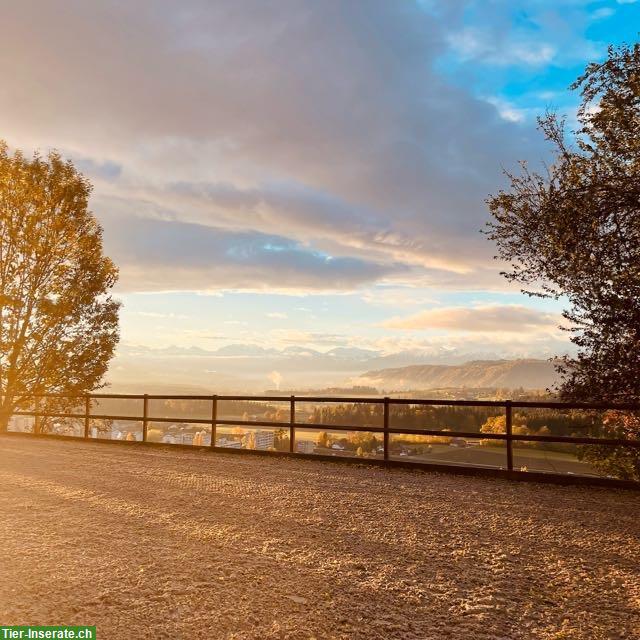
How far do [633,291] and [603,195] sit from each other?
2.32m

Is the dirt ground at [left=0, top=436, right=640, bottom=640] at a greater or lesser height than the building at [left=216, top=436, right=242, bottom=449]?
greater

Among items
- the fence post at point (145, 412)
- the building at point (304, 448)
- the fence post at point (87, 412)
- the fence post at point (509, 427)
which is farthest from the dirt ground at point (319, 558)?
the fence post at point (87, 412)

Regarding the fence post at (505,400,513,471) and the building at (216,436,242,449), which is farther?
the building at (216,436,242,449)

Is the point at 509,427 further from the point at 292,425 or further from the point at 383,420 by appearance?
the point at 292,425

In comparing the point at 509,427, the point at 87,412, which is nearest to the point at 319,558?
the point at 509,427

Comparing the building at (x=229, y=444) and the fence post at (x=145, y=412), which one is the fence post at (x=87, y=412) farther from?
the building at (x=229, y=444)

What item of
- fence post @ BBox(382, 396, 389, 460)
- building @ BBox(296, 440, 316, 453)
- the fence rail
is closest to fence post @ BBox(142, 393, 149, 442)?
the fence rail

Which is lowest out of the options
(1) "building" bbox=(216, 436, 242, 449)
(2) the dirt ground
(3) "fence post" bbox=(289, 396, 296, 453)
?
(1) "building" bbox=(216, 436, 242, 449)

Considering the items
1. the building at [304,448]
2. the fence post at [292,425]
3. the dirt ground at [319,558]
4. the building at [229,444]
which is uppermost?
the fence post at [292,425]

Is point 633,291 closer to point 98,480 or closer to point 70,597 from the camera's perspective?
point 70,597

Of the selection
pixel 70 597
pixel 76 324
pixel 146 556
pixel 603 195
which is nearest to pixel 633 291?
pixel 603 195

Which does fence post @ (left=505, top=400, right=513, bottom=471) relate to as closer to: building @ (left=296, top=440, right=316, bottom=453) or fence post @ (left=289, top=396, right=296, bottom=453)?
fence post @ (left=289, top=396, right=296, bottom=453)

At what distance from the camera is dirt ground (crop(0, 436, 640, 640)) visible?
443 cm

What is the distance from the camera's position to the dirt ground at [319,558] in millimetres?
4426
